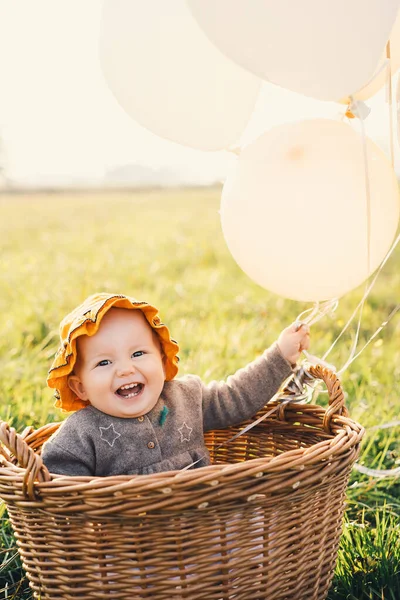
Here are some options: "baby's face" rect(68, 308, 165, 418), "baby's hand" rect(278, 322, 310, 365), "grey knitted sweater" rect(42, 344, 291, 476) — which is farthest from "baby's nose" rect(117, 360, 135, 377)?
"baby's hand" rect(278, 322, 310, 365)

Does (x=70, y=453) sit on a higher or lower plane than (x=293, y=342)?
lower

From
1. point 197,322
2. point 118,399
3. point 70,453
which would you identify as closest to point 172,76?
point 118,399

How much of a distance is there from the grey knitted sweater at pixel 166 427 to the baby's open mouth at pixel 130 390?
2.5 inches

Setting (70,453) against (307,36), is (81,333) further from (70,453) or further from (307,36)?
(307,36)

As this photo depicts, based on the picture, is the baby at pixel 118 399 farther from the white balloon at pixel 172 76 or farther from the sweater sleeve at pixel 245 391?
the white balloon at pixel 172 76

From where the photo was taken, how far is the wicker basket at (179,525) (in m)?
1.22

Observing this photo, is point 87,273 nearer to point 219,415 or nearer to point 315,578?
point 219,415

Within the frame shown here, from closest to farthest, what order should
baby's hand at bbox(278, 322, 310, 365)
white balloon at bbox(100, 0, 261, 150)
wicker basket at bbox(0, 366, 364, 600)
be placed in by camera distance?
wicker basket at bbox(0, 366, 364, 600) → white balloon at bbox(100, 0, 261, 150) → baby's hand at bbox(278, 322, 310, 365)

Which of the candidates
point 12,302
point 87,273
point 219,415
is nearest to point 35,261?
point 87,273

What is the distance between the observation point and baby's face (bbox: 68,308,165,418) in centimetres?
157

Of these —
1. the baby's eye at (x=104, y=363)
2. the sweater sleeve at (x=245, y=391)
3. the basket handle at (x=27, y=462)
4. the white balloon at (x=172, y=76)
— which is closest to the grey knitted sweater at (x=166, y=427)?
the sweater sleeve at (x=245, y=391)

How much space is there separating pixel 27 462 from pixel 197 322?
6.98ft

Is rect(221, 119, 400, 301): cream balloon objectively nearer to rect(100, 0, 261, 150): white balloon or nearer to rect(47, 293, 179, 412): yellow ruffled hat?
rect(100, 0, 261, 150): white balloon

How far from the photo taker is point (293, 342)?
5.73ft
